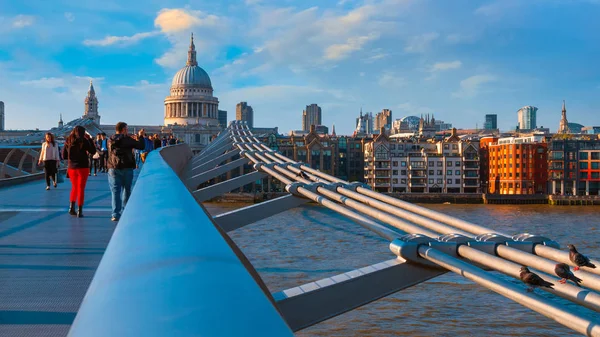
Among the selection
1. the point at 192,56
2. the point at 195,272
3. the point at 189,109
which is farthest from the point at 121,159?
the point at 192,56

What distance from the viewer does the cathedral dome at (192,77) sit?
222 ft

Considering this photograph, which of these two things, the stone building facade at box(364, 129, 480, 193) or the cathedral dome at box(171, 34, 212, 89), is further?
the cathedral dome at box(171, 34, 212, 89)

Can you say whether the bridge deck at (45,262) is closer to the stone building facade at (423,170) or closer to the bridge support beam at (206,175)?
the bridge support beam at (206,175)

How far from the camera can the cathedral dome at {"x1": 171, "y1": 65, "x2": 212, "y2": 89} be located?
222 ft

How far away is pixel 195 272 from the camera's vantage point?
0.72m

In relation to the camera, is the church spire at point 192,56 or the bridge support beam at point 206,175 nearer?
the bridge support beam at point 206,175

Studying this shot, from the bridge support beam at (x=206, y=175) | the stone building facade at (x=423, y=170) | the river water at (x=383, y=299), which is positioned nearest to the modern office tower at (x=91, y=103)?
Answer: the stone building facade at (x=423, y=170)

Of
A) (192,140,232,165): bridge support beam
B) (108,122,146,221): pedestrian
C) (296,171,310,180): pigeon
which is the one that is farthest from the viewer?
(192,140,232,165): bridge support beam

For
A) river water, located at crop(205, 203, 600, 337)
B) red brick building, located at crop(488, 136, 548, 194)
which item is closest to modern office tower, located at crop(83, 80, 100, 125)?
red brick building, located at crop(488, 136, 548, 194)

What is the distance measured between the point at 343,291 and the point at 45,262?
1497 mm

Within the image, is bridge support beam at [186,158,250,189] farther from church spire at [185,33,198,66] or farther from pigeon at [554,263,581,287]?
church spire at [185,33,198,66]

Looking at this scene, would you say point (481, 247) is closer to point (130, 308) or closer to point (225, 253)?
point (225, 253)

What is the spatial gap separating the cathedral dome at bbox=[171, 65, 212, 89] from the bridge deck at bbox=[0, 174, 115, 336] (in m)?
63.1

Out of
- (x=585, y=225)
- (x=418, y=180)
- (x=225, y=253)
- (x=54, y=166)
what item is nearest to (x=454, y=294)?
(x=54, y=166)
